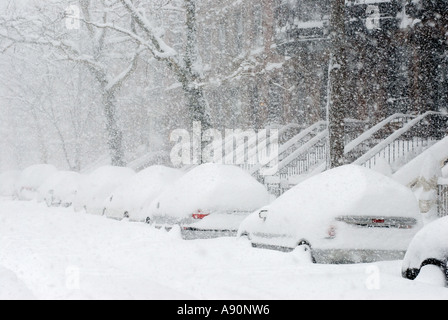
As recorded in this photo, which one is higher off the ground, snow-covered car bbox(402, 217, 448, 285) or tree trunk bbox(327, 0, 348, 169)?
tree trunk bbox(327, 0, 348, 169)

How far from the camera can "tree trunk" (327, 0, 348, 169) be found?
659 inches

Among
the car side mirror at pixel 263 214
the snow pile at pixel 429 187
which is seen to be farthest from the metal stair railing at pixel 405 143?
the car side mirror at pixel 263 214

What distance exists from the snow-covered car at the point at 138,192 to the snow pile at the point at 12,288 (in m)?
7.41

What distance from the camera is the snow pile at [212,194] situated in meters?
13.1

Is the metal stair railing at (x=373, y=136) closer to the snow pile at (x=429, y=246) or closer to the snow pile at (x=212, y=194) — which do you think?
the snow pile at (x=212, y=194)

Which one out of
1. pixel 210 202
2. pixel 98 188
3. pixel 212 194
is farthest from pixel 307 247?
pixel 98 188

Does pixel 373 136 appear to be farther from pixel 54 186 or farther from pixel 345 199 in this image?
pixel 345 199

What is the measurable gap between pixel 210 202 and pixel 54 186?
51.2ft

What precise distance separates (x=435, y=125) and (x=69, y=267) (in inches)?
657

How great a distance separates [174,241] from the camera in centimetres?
1255

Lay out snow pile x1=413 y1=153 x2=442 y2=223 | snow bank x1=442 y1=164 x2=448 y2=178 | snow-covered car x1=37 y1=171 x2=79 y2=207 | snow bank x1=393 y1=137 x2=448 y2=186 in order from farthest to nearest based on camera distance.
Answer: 1. snow-covered car x1=37 y1=171 x2=79 y2=207
2. snow bank x1=393 y1=137 x2=448 y2=186
3. snow bank x1=442 y1=164 x2=448 y2=178
4. snow pile x1=413 y1=153 x2=442 y2=223

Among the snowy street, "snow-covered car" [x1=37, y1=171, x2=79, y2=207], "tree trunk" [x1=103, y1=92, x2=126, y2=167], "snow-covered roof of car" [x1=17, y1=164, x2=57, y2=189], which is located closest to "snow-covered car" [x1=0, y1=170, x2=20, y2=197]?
"snow-covered roof of car" [x1=17, y1=164, x2=57, y2=189]

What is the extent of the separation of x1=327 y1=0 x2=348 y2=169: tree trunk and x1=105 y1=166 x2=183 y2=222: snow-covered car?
13.7ft

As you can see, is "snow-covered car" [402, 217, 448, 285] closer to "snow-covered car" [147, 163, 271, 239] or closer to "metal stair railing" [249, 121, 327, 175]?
"snow-covered car" [147, 163, 271, 239]
